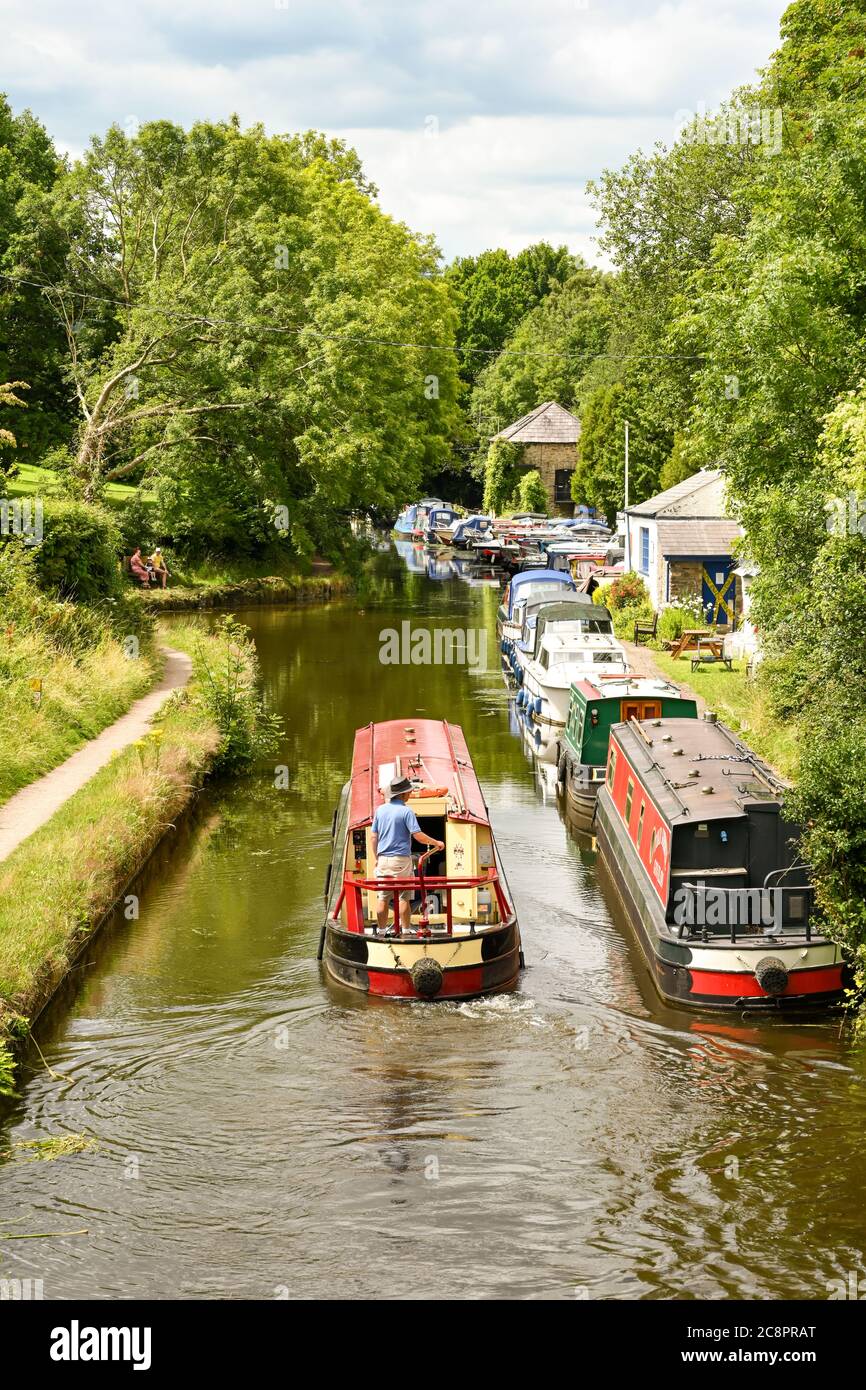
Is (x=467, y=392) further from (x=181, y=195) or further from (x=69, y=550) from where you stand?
(x=69, y=550)

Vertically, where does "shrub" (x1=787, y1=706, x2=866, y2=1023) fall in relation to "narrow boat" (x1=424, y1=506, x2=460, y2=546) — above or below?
below

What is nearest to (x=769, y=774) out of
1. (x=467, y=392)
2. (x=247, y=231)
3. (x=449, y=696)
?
(x=449, y=696)

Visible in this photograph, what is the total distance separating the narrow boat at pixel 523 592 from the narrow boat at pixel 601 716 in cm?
1251

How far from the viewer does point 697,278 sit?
106 ft

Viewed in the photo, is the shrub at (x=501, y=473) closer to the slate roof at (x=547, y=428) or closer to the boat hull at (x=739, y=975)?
the slate roof at (x=547, y=428)

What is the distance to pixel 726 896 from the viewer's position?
50.5 feet

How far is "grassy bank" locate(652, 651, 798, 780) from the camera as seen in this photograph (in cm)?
2270

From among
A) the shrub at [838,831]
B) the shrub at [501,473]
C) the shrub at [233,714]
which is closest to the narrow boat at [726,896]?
A: the shrub at [838,831]

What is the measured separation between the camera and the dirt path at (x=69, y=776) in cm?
1891

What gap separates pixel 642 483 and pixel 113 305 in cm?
2329

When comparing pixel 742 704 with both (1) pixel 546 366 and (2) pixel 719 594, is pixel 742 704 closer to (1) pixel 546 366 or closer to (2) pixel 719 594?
(2) pixel 719 594
